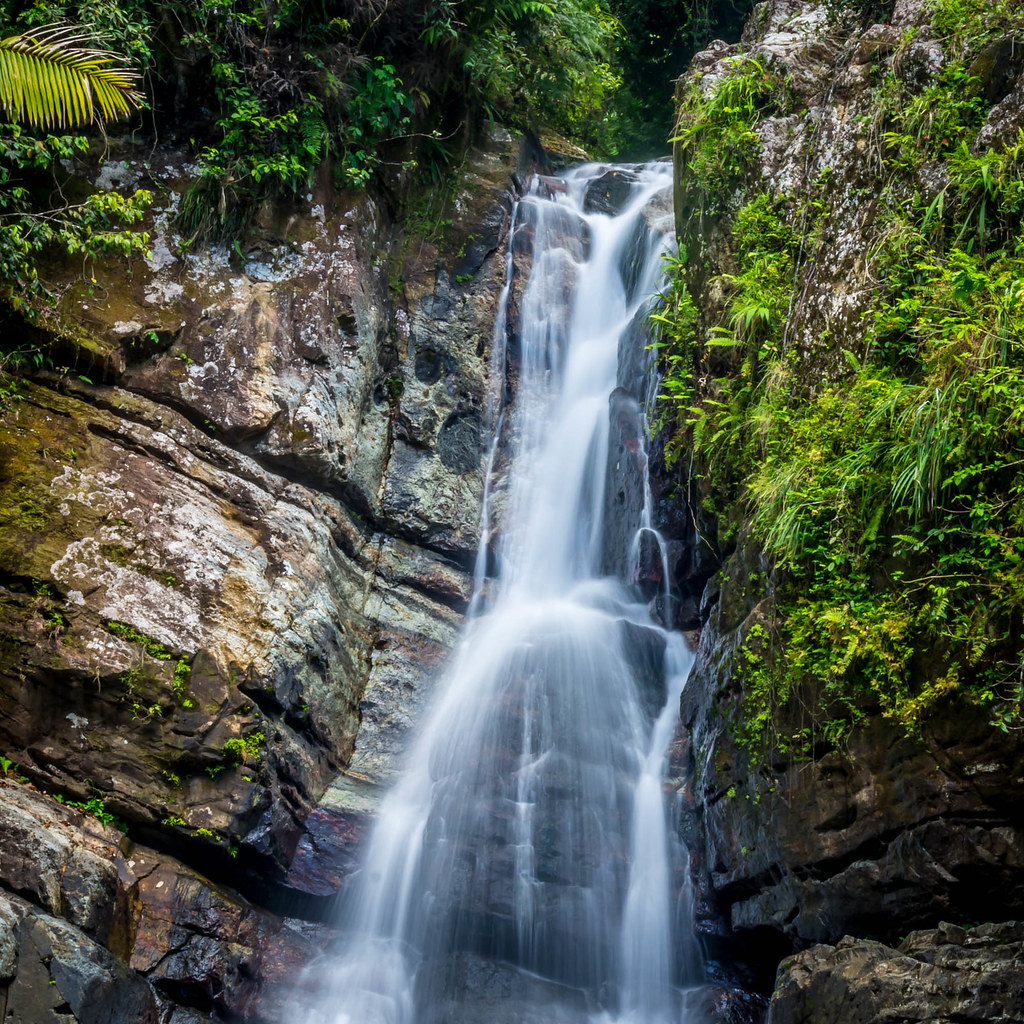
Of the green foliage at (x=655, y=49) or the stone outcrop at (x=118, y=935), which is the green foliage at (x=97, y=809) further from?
the green foliage at (x=655, y=49)

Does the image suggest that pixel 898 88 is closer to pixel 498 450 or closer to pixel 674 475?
pixel 674 475

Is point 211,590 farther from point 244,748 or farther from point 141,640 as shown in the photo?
point 244,748

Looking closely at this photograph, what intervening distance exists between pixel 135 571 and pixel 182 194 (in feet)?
14.7

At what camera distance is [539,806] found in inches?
289

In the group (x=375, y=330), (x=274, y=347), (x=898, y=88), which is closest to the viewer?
(x=898, y=88)

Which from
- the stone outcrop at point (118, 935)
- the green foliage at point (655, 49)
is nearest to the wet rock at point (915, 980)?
the stone outcrop at point (118, 935)

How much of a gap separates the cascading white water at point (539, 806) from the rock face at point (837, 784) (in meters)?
0.66

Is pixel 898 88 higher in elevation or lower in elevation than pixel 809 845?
higher

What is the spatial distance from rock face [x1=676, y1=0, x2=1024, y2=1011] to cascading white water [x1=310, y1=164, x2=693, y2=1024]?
664 millimetres

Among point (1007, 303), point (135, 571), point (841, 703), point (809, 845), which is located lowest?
point (809, 845)

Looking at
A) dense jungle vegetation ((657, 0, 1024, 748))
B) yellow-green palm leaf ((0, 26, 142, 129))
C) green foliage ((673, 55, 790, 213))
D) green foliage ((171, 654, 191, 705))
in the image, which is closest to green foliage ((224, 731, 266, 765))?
green foliage ((171, 654, 191, 705))

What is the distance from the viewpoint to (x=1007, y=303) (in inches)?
179

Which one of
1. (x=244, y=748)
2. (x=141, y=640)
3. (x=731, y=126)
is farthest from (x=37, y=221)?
(x=731, y=126)

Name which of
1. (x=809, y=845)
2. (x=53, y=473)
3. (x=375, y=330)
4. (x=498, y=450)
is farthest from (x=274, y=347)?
(x=809, y=845)
